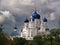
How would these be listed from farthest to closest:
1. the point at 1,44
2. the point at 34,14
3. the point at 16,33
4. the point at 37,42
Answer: the point at 16,33 → the point at 34,14 → the point at 37,42 → the point at 1,44

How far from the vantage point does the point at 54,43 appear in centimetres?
6059

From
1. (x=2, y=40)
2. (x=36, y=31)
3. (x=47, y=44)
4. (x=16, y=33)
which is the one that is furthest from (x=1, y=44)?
(x=16, y=33)

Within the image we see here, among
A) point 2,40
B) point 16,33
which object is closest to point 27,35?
point 16,33

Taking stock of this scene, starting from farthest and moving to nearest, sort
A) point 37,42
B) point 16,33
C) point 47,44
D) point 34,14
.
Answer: point 16,33
point 34,14
point 37,42
point 47,44

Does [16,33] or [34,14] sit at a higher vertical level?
[34,14]

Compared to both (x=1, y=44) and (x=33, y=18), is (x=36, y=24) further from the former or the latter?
(x=1, y=44)

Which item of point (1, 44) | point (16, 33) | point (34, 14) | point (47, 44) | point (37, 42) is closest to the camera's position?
point (1, 44)

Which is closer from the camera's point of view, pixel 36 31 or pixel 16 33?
pixel 36 31

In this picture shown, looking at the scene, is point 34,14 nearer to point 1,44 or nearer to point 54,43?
point 54,43

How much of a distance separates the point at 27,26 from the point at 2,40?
57170 millimetres

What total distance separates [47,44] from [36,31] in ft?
150

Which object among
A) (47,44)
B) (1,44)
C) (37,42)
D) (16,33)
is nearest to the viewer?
(1,44)

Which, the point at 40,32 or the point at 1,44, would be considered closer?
the point at 1,44

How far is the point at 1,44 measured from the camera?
48.7 metres
